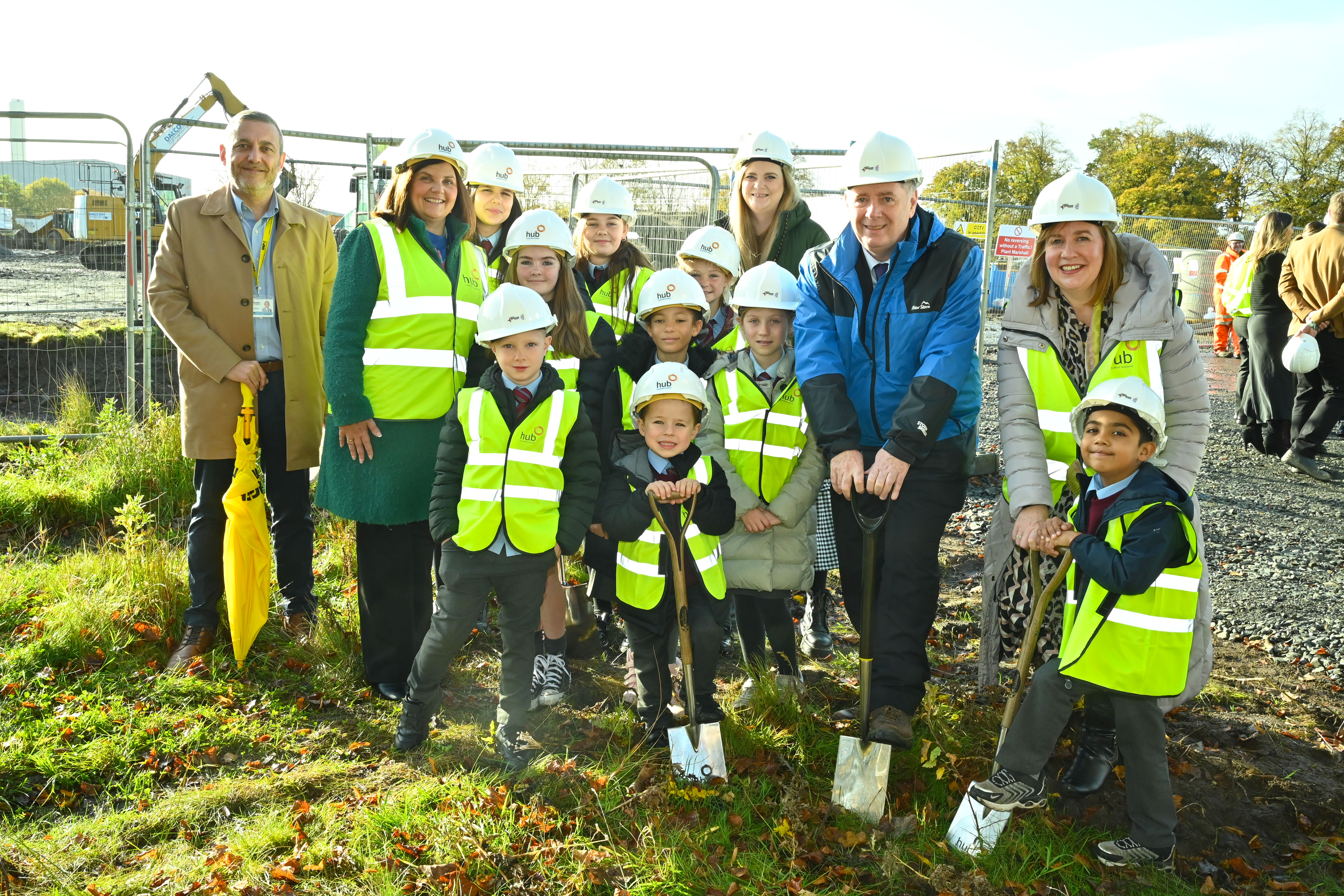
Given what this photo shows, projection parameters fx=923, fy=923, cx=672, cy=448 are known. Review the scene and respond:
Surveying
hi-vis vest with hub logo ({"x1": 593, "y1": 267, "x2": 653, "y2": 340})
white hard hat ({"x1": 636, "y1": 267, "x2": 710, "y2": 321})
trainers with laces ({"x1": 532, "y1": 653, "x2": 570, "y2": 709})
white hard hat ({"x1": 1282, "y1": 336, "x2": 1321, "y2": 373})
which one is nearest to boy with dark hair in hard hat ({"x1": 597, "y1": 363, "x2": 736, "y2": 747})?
white hard hat ({"x1": 636, "y1": 267, "x2": 710, "y2": 321})

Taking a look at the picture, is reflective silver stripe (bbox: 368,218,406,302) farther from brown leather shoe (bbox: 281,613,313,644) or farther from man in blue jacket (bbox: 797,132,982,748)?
brown leather shoe (bbox: 281,613,313,644)

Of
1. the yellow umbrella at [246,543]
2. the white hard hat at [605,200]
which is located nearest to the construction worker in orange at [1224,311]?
the white hard hat at [605,200]

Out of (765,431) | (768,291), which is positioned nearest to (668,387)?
(765,431)

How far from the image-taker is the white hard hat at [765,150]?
15.2 ft

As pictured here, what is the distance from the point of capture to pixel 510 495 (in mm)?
3766

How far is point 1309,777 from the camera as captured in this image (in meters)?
3.81

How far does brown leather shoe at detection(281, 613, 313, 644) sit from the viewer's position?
503cm

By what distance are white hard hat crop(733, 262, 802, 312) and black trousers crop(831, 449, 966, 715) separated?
3.15ft

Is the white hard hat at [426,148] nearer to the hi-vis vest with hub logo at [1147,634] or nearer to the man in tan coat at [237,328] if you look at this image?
the man in tan coat at [237,328]

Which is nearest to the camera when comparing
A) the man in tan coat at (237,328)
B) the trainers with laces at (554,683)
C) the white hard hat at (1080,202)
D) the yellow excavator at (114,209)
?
the white hard hat at (1080,202)

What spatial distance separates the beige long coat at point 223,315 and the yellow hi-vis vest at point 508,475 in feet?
4.81

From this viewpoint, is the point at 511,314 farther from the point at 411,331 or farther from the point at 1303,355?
the point at 1303,355

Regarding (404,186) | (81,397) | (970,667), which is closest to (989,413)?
(970,667)

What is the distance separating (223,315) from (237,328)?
9 centimetres
